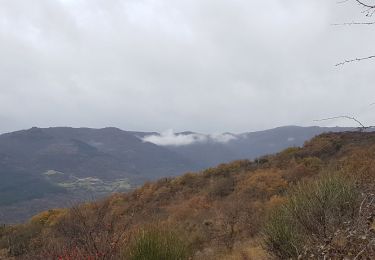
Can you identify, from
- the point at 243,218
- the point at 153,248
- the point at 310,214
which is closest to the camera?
the point at 153,248

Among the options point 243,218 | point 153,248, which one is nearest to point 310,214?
point 153,248

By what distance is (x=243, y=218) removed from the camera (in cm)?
2175

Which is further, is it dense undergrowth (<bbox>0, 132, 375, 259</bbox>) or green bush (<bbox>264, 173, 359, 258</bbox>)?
green bush (<bbox>264, 173, 359, 258</bbox>)

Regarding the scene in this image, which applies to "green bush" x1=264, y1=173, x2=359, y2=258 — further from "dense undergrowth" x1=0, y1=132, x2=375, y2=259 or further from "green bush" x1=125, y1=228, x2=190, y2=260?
"green bush" x1=125, y1=228, x2=190, y2=260

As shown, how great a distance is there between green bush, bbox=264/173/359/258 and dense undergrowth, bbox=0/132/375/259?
0.02 metres

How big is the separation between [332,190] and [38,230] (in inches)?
1236

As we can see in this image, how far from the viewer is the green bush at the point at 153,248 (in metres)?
9.68

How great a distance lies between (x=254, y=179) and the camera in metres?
34.8

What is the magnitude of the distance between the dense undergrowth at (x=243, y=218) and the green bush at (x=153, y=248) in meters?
0.02

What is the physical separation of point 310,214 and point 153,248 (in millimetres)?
3313

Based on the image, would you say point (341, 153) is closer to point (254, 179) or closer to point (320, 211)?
point (254, 179)

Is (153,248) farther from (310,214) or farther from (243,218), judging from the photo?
(243,218)

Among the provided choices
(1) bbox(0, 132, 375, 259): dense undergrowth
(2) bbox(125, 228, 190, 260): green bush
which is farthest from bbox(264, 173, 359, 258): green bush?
(2) bbox(125, 228, 190, 260): green bush

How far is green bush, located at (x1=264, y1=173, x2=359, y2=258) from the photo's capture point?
9.66 meters
